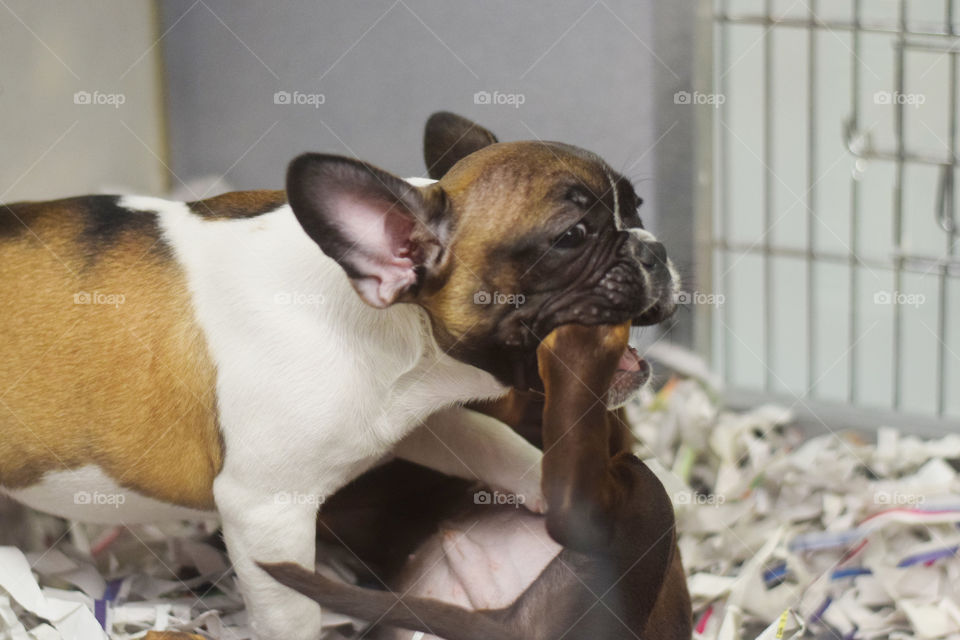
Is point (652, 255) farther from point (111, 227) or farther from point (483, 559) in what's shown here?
point (111, 227)

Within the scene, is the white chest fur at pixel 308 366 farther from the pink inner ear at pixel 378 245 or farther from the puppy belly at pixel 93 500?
the puppy belly at pixel 93 500

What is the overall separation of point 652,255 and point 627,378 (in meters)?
0.16

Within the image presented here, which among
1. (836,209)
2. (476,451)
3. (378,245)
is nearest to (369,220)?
(378,245)

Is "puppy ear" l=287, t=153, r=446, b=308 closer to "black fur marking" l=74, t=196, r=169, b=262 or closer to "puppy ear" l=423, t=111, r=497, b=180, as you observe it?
"puppy ear" l=423, t=111, r=497, b=180

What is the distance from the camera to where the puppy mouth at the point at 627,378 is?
146cm

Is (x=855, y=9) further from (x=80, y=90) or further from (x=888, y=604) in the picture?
(x=80, y=90)

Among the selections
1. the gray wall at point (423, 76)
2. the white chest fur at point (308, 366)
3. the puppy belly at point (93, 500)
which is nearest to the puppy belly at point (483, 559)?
the white chest fur at point (308, 366)

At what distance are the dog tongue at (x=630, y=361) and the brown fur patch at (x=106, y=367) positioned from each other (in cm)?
53

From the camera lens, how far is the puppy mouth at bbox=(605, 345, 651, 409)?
4.80ft

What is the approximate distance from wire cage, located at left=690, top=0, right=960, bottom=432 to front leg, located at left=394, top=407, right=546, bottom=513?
36 cm

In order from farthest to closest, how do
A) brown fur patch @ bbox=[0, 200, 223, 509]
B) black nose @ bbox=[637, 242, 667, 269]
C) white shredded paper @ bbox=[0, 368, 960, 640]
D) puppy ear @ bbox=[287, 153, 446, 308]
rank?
white shredded paper @ bbox=[0, 368, 960, 640] → brown fur patch @ bbox=[0, 200, 223, 509] → black nose @ bbox=[637, 242, 667, 269] → puppy ear @ bbox=[287, 153, 446, 308]

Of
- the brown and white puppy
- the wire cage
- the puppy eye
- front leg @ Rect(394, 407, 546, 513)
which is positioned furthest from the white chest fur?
the wire cage

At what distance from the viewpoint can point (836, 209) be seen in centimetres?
198

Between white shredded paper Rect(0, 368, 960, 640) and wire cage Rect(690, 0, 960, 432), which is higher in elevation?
wire cage Rect(690, 0, 960, 432)
